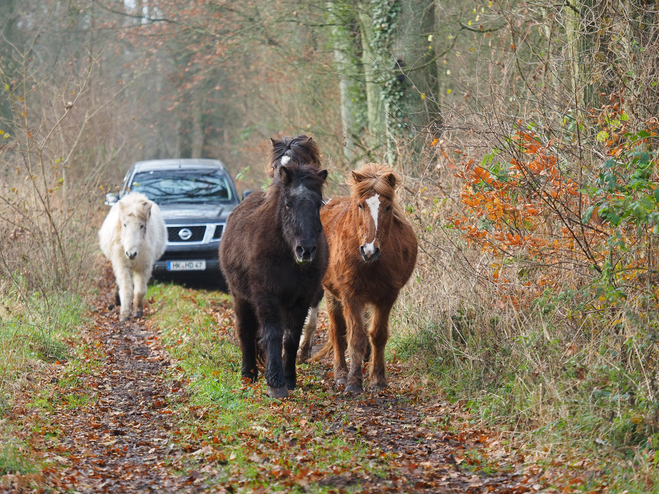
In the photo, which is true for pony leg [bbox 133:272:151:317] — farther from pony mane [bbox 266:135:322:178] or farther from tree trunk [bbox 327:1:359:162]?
tree trunk [bbox 327:1:359:162]

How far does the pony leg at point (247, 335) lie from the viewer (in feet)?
25.1

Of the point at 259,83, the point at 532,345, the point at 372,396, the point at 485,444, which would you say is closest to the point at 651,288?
the point at 532,345

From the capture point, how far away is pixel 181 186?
14812 mm

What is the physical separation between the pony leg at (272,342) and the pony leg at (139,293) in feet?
17.2

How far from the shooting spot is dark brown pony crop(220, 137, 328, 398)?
674cm

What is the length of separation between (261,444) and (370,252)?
6.64ft

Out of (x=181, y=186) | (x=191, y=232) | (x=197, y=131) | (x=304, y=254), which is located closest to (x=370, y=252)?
(x=304, y=254)

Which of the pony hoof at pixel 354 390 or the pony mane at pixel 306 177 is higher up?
the pony mane at pixel 306 177

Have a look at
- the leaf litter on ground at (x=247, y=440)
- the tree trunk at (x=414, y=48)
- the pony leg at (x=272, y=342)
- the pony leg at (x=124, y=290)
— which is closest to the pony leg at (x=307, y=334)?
the leaf litter on ground at (x=247, y=440)

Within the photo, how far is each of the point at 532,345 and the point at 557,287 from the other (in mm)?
764

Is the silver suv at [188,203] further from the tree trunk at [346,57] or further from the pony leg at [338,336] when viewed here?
the pony leg at [338,336]

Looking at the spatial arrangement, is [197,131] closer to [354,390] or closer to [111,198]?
[111,198]

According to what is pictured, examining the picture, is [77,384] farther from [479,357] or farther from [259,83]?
[259,83]

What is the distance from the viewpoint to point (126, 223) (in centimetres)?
1142
